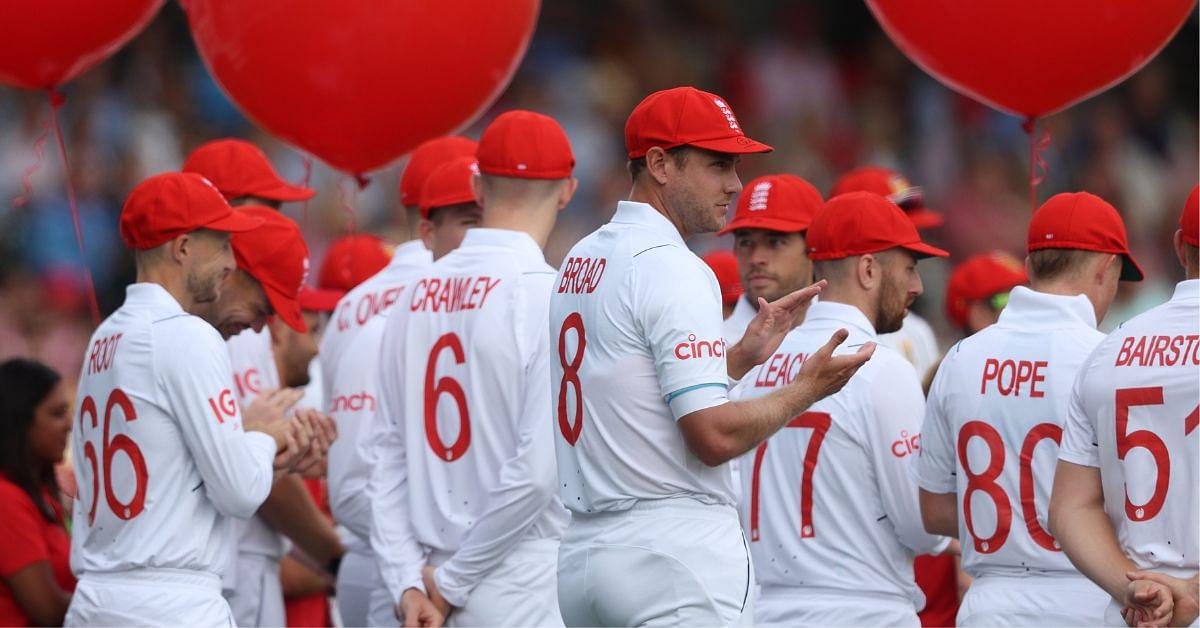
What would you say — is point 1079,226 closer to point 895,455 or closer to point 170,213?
point 895,455

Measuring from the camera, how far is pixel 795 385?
12.5ft

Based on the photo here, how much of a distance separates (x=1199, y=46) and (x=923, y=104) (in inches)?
72.3

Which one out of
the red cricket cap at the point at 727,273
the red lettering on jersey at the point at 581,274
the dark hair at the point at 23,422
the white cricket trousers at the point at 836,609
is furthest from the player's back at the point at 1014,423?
the dark hair at the point at 23,422

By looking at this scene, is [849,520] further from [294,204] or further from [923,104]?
[923,104]

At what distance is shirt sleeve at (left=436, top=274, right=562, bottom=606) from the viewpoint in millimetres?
4777

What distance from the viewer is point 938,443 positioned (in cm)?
492

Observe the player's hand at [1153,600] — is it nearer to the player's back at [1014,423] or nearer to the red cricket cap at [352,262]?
the player's back at [1014,423]

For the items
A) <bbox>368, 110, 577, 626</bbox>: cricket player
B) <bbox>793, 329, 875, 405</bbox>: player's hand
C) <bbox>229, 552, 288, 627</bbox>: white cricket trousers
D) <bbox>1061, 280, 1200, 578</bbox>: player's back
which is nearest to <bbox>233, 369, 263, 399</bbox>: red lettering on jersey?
<bbox>229, 552, 288, 627</bbox>: white cricket trousers

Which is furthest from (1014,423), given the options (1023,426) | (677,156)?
(677,156)

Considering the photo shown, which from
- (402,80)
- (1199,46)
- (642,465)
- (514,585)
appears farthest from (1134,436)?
(1199,46)

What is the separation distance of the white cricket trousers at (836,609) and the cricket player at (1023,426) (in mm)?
200

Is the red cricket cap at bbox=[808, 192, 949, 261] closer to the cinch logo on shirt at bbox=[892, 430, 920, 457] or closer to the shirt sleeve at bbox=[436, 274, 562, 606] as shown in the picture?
the cinch logo on shirt at bbox=[892, 430, 920, 457]

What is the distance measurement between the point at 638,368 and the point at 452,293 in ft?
4.32

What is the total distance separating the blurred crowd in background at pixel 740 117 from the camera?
31.2 ft
